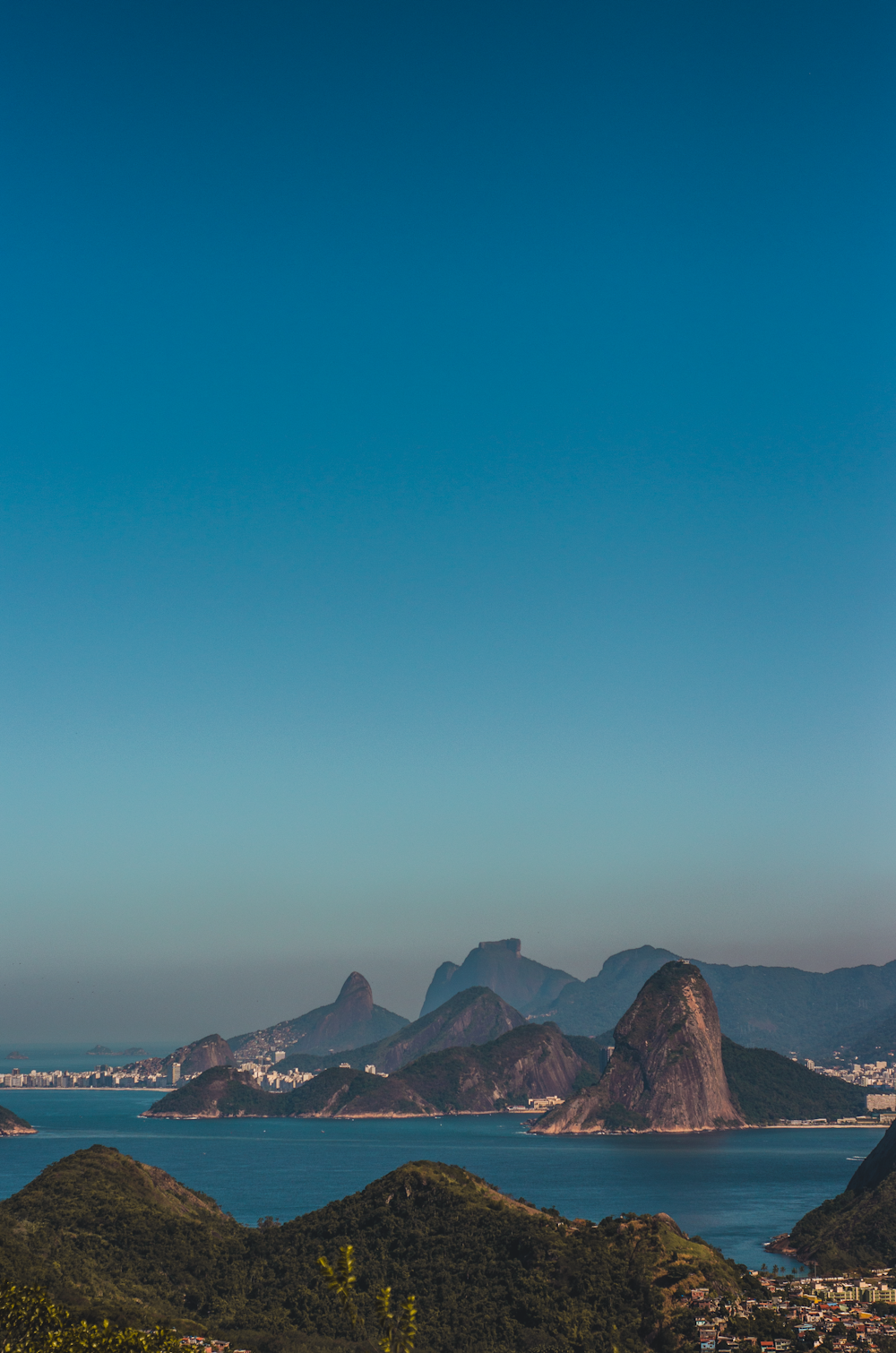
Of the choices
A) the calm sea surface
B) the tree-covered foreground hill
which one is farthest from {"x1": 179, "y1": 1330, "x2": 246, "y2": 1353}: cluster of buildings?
the calm sea surface

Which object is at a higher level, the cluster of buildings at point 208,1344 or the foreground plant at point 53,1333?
the foreground plant at point 53,1333

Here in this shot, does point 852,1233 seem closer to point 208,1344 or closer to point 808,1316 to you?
point 808,1316

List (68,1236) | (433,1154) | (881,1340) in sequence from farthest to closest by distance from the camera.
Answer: (433,1154) < (68,1236) < (881,1340)

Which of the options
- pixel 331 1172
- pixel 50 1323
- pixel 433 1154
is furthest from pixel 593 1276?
pixel 433 1154

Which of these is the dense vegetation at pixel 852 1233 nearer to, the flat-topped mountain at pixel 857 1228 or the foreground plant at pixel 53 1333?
the flat-topped mountain at pixel 857 1228

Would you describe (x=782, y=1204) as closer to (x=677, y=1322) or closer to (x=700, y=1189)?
(x=700, y=1189)

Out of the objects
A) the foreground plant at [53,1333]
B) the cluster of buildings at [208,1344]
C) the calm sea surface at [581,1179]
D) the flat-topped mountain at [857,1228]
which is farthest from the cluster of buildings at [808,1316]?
the foreground plant at [53,1333]
